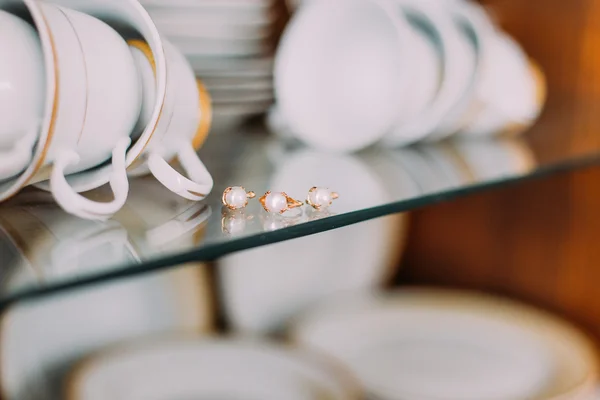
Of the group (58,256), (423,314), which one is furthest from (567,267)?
(58,256)

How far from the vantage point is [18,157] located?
281 millimetres

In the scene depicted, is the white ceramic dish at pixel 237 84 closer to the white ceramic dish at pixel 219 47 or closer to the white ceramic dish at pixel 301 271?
the white ceramic dish at pixel 219 47

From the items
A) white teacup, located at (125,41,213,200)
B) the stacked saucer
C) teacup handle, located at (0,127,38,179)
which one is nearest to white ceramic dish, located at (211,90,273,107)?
the stacked saucer

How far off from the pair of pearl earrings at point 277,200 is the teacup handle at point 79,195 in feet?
0.18

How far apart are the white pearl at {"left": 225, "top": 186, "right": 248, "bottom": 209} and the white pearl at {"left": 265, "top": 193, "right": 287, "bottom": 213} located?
13 mm

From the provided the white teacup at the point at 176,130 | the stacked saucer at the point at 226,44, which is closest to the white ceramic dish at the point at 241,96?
the stacked saucer at the point at 226,44

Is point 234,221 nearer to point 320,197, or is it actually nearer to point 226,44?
point 320,197

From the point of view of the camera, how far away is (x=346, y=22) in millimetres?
470

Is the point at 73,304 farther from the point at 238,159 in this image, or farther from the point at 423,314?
the point at 423,314

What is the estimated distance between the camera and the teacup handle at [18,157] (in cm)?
28

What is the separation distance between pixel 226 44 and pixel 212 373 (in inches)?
12.1

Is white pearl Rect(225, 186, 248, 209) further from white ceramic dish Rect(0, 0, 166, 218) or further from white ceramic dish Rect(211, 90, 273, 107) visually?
white ceramic dish Rect(211, 90, 273, 107)

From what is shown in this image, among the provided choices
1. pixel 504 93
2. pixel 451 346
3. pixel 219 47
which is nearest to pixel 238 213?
pixel 219 47

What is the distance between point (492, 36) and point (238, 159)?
28cm
